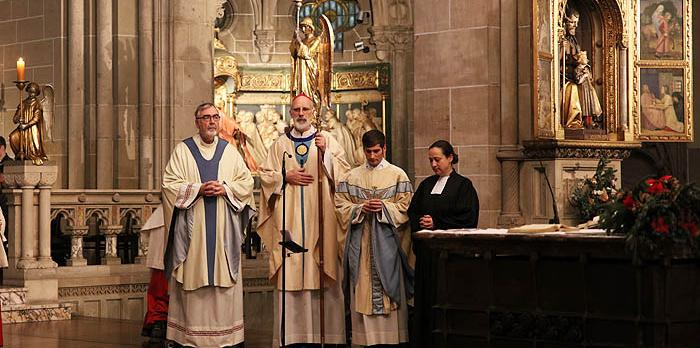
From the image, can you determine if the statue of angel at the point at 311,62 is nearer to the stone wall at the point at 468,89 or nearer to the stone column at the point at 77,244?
the stone column at the point at 77,244

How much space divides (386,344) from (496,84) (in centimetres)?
363

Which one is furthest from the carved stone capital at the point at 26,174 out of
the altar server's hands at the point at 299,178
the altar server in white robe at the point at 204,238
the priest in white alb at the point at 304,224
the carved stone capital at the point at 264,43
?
the carved stone capital at the point at 264,43

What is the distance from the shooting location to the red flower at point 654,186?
7.72m

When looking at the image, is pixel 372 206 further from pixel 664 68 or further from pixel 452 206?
pixel 664 68

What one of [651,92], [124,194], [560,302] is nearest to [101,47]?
[124,194]

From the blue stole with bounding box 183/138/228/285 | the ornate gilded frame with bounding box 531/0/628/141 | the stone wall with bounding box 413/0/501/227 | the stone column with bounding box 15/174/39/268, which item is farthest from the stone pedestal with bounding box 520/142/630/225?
the stone column with bounding box 15/174/39/268

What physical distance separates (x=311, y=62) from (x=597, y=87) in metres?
6.64

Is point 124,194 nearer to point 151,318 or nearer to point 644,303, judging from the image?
point 151,318

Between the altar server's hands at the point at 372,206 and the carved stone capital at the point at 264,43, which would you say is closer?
the altar server's hands at the point at 372,206

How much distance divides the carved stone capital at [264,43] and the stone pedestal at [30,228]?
8.98 metres

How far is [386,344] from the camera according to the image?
30.5 feet

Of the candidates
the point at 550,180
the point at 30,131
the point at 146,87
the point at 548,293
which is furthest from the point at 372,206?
the point at 146,87

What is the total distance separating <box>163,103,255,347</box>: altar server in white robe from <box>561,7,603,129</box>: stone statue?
3.97 m

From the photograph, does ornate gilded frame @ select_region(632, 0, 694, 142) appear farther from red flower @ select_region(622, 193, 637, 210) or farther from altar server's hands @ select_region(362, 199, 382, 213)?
red flower @ select_region(622, 193, 637, 210)
